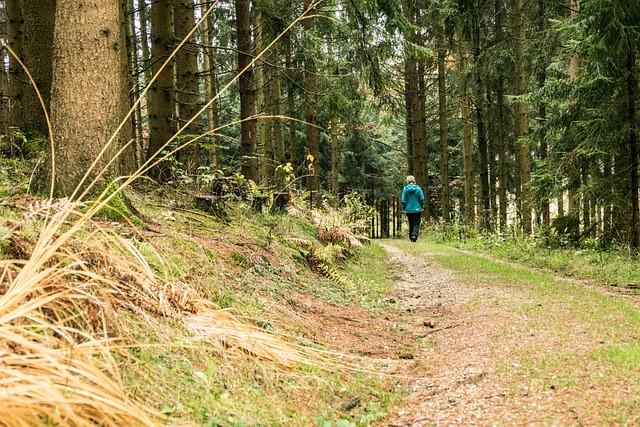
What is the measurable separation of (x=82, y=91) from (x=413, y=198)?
12455mm

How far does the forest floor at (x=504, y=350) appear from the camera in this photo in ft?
8.11

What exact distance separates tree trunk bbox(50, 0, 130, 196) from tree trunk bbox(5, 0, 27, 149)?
3126 mm

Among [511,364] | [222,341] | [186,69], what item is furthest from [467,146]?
[222,341]

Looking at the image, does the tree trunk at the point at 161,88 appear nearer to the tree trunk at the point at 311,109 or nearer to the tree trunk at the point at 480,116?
the tree trunk at the point at 311,109

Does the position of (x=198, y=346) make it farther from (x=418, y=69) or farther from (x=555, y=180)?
(x=418, y=69)

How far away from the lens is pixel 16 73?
862 cm

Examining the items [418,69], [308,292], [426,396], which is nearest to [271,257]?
[308,292]

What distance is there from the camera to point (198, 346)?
2619 mm

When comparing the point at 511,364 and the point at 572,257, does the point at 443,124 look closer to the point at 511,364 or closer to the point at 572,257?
the point at 572,257

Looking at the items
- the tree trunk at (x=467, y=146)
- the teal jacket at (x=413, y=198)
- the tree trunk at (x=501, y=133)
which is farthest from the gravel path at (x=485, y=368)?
the tree trunk at (x=467, y=146)

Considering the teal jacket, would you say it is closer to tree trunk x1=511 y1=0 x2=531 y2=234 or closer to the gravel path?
tree trunk x1=511 y1=0 x2=531 y2=234

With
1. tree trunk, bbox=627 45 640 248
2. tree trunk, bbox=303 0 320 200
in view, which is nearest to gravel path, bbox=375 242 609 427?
tree trunk, bbox=627 45 640 248

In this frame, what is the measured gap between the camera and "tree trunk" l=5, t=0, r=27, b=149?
7.97 meters

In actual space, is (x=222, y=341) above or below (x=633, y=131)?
below
